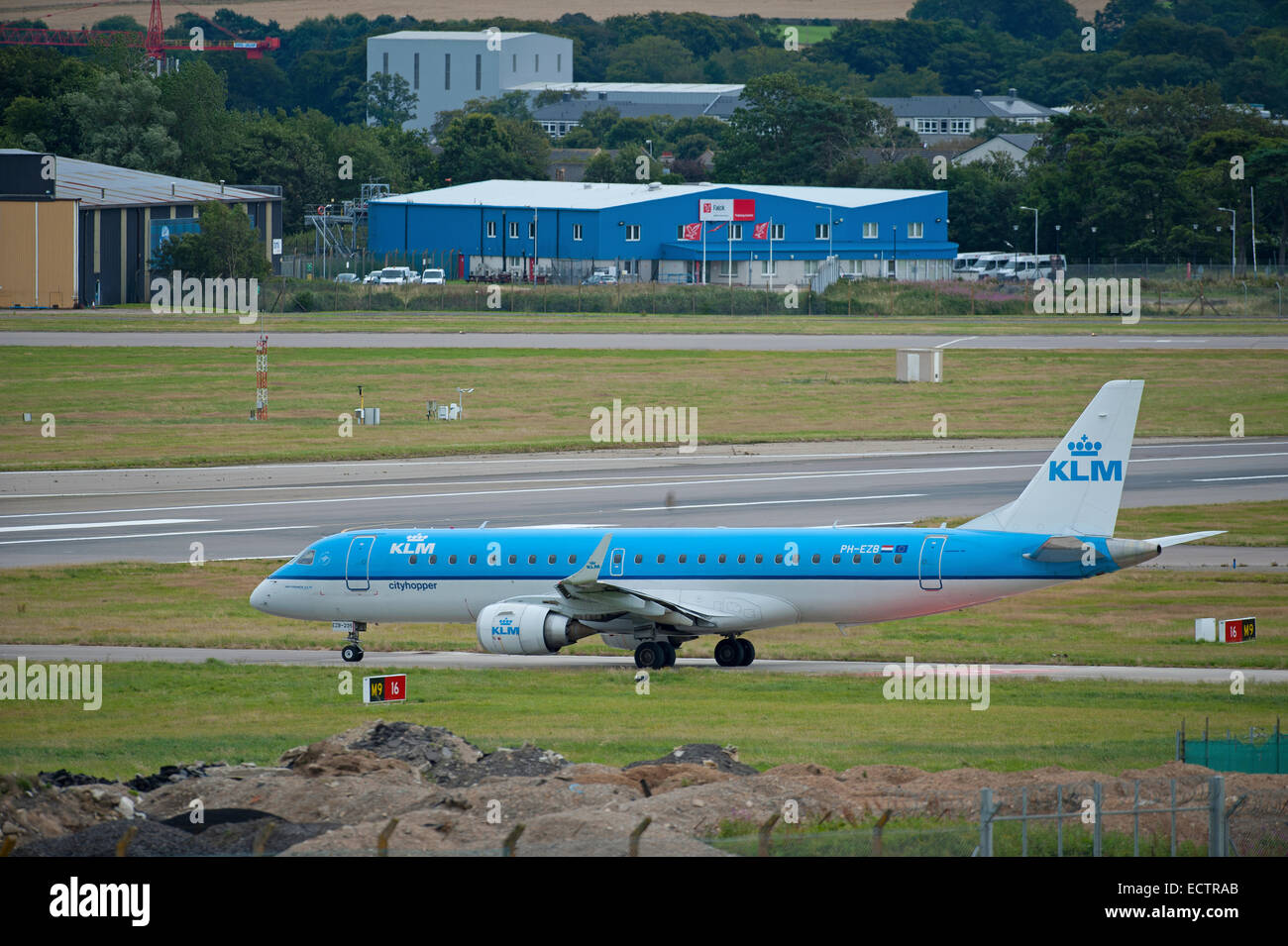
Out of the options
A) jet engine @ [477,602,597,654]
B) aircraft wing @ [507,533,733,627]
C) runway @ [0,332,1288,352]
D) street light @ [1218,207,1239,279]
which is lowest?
jet engine @ [477,602,597,654]

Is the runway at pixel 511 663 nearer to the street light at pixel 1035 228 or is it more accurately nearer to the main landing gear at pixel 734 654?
the main landing gear at pixel 734 654

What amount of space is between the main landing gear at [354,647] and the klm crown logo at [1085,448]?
18.6 m

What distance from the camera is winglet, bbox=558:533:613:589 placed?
38500 millimetres

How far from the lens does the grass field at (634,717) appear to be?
99.1ft

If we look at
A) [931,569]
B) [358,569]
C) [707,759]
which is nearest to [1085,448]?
[931,569]

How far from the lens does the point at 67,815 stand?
75.7 feet

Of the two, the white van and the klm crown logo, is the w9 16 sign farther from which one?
the white van

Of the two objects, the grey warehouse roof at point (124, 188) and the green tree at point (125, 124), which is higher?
the green tree at point (125, 124)

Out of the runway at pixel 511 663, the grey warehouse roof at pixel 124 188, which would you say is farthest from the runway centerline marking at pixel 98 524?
the grey warehouse roof at pixel 124 188

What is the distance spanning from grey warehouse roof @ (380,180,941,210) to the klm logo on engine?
12328 cm

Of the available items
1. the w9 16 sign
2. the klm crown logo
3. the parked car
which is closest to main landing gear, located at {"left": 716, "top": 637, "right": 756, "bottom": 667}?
the w9 16 sign
